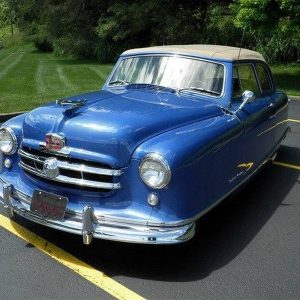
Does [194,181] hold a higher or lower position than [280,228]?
higher

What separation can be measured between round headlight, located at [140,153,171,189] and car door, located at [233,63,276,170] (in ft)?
4.66

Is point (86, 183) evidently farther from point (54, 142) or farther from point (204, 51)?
point (204, 51)

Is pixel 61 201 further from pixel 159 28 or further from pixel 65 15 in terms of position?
pixel 65 15

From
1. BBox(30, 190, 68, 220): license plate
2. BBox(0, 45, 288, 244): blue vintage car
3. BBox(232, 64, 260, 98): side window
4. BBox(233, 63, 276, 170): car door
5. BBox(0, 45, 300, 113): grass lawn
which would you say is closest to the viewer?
BBox(0, 45, 288, 244): blue vintage car

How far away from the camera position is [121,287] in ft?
10.7

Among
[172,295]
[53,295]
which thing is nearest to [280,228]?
[172,295]

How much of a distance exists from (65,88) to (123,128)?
10.6 metres

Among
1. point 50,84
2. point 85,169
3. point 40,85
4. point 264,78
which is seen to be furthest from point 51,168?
point 50,84

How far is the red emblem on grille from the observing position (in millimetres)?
3549

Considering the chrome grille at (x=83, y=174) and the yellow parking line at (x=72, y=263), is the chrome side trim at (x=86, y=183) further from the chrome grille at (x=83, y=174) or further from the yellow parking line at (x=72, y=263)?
the yellow parking line at (x=72, y=263)

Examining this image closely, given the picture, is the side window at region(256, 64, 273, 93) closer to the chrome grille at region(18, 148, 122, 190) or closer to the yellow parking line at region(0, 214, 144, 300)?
the chrome grille at region(18, 148, 122, 190)

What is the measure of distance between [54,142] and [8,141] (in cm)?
75

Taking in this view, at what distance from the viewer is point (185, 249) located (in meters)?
3.84

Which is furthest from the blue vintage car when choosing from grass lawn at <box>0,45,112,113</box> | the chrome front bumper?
grass lawn at <box>0,45,112,113</box>
